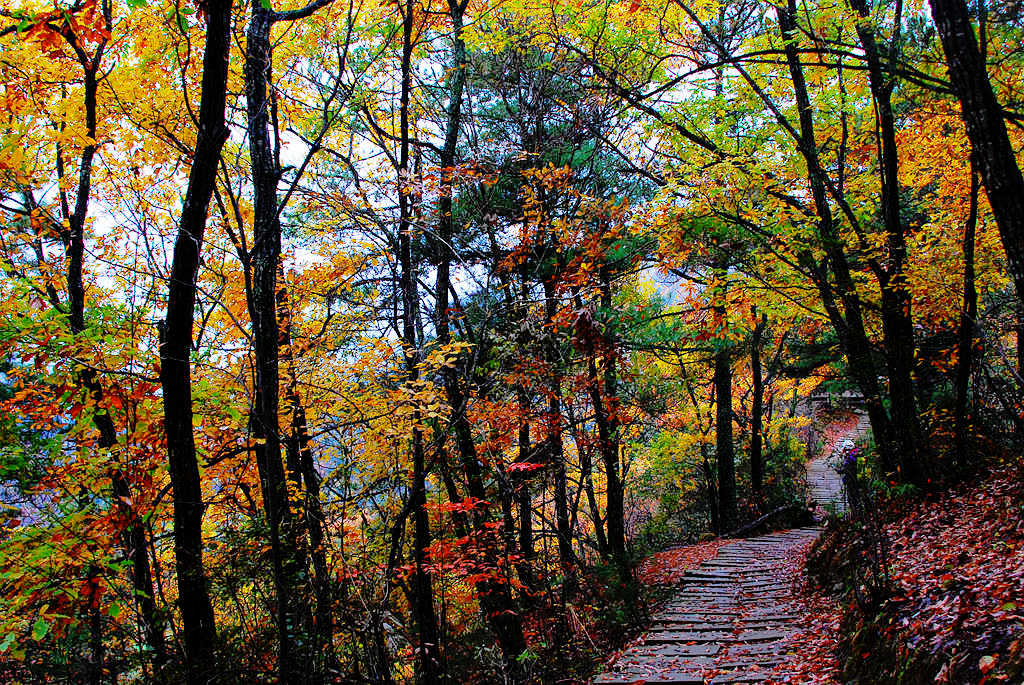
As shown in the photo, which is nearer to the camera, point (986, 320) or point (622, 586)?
point (986, 320)

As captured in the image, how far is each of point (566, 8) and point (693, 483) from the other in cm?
1385

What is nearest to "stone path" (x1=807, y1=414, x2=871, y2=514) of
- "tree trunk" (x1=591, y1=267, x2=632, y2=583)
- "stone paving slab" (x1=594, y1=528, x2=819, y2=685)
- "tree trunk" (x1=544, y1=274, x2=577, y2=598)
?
"tree trunk" (x1=591, y1=267, x2=632, y2=583)

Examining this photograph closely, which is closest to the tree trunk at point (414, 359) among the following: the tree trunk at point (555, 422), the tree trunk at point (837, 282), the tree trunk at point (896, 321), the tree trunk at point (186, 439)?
the tree trunk at point (555, 422)

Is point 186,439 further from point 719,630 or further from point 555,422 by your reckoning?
point 719,630

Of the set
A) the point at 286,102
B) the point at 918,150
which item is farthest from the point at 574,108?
the point at 918,150

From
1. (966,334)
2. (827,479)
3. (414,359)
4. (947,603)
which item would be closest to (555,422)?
(414,359)

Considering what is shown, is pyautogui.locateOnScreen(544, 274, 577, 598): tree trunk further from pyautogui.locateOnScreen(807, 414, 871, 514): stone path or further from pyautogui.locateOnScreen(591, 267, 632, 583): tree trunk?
pyautogui.locateOnScreen(807, 414, 871, 514): stone path

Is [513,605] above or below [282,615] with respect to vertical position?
below

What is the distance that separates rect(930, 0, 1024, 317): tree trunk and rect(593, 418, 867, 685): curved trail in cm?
347

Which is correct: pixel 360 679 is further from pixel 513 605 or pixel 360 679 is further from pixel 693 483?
pixel 693 483

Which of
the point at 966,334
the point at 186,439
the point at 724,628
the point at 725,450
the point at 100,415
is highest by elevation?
the point at 100,415

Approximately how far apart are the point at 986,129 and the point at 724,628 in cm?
505

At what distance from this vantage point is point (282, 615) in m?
3.22

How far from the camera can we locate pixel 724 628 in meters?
6.27
